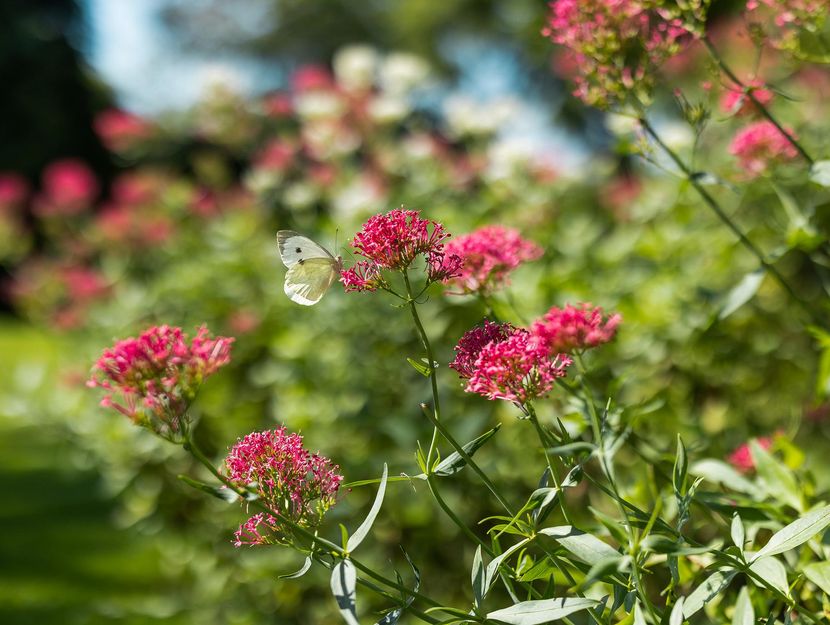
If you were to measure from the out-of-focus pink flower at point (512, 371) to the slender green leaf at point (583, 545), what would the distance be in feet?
0.51

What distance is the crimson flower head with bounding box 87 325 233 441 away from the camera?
101cm

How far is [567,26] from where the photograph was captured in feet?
4.39

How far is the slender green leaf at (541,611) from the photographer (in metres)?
0.90

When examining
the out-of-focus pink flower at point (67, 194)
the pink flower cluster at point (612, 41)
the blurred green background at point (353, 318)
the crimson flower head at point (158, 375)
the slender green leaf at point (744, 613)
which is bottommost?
the slender green leaf at point (744, 613)

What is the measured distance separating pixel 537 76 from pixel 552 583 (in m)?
20.1

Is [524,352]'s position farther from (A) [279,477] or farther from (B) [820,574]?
(B) [820,574]

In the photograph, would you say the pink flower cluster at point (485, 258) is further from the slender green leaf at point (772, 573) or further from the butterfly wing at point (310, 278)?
the slender green leaf at point (772, 573)

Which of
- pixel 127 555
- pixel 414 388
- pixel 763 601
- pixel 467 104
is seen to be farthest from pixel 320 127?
pixel 763 601

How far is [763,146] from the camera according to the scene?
1.68 metres

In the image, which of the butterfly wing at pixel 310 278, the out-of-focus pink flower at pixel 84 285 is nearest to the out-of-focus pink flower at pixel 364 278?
the butterfly wing at pixel 310 278

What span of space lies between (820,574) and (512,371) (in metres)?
0.50

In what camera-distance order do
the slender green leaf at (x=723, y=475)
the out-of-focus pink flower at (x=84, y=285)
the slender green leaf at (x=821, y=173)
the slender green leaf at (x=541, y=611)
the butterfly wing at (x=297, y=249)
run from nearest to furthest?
1. the slender green leaf at (x=541, y=611)
2. the butterfly wing at (x=297, y=249)
3. the slender green leaf at (x=821, y=173)
4. the slender green leaf at (x=723, y=475)
5. the out-of-focus pink flower at (x=84, y=285)

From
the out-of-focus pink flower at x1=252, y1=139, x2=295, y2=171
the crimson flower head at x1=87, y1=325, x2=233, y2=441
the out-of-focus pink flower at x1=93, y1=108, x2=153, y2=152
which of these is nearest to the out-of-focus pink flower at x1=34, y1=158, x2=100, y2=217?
the out-of-focus pink flower at x1=93, y1=108, x2=153, y2=152

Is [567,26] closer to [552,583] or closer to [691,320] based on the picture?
[552,583]
